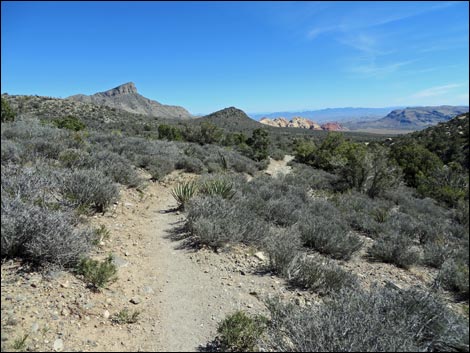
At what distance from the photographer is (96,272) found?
4.20 meters

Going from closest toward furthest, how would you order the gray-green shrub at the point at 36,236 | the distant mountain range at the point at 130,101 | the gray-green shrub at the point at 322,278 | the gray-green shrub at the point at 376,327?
the gray-green shrub at the point at 376,327 < the gray-green shrub at the point at 36,236 < the gray-green shrub at the point at 322,278 < the distant mountain range at the point at 130,101

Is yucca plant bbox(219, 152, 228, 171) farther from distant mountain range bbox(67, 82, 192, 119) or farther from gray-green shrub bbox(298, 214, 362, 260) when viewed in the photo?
distant mountain range bbox(67, 82, 192, 119)

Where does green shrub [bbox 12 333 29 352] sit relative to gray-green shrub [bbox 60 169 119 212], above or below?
below

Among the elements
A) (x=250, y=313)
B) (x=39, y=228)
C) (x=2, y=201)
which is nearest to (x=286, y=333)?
(x=250, y=313)

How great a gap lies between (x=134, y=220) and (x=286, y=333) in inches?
186

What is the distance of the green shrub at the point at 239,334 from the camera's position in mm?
3420

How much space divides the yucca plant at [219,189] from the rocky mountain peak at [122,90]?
15982 cm

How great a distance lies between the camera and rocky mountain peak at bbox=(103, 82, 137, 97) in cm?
15479

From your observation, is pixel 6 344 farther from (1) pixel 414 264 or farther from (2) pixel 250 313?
(1) pixel 414 264

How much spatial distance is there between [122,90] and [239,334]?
169623mm

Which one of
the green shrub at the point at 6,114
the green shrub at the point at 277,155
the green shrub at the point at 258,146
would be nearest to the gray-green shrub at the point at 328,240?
the green shrub at the point at 6,114

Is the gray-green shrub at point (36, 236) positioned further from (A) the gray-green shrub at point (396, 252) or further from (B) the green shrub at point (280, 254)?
(A) the gray-green shrub at point (396, 252)

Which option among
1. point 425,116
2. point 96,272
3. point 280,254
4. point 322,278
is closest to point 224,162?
point 280,254

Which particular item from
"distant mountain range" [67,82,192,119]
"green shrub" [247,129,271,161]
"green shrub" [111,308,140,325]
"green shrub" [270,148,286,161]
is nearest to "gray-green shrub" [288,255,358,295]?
"green shrub" [111,308,140,325]
